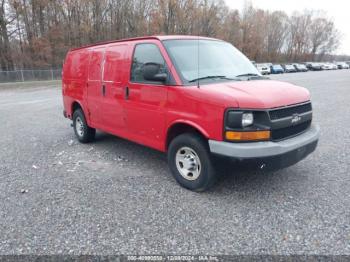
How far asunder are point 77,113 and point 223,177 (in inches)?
151

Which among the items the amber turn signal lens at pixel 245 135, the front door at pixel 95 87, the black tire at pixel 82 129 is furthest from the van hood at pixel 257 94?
the black tire at pixel 82 129

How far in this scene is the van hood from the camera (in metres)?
3.26

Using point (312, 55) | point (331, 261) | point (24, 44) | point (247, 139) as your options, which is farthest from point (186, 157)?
point (312, 55)

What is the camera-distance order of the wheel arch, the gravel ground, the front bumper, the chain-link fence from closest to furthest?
the gravel ground → the front bumper → the wheel arch → the chain-link fence

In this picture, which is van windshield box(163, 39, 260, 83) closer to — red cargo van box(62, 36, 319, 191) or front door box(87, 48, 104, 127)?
red cargo van box(62, 36, 319, 191)

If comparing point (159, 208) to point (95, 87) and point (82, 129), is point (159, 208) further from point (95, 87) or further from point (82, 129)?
point (82, 129)

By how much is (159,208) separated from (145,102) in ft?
5.39

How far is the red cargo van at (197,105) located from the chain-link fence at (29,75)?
92.2 feet

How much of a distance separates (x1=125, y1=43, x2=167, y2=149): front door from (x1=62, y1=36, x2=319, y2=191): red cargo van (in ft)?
0.05

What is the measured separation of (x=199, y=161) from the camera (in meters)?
3.75

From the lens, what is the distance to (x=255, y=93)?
11.3 ft

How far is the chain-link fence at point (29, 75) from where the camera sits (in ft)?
93.6

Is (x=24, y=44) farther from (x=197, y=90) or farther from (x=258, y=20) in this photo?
(x=258, y=20)

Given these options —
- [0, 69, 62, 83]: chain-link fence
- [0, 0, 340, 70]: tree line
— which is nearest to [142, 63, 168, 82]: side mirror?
[0, 69, 62, 83]: chain-link fence
